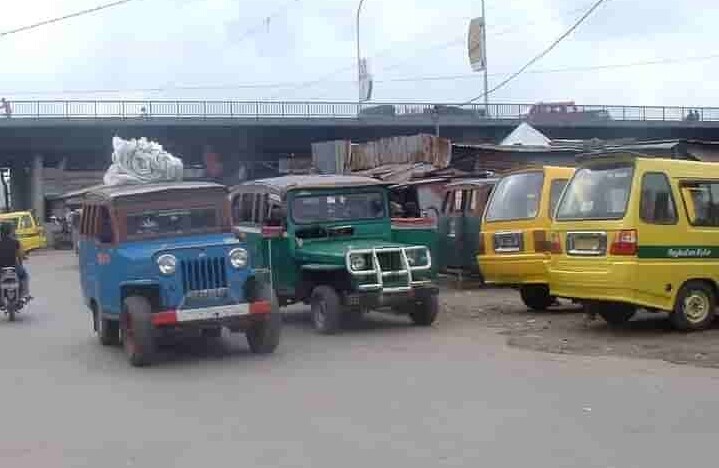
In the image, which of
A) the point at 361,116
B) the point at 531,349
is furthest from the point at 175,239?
the point at 361,116

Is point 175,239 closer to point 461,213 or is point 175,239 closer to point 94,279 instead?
point 94,279

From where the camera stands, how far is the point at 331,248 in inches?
570

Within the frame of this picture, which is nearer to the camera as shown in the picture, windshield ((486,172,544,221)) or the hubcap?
the hubcap

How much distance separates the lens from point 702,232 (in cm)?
1262

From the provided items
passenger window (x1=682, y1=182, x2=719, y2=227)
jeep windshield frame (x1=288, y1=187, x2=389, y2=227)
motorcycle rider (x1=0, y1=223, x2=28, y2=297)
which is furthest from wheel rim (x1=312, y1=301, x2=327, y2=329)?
motorcycle rider (x1=0, y1=223, x2=28, y2=297)

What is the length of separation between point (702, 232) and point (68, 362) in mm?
7850

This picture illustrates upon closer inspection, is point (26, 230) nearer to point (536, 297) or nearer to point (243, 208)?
point (243, 208)

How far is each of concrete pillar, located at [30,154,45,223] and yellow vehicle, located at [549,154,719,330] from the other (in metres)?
53.0

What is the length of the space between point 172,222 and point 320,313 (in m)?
2.53

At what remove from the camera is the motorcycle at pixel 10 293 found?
709 inches

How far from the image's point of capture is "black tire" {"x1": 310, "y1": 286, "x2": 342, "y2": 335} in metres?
14.0

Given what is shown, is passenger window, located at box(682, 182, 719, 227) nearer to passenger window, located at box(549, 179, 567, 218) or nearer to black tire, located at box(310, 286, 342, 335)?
passenger window, located at box(549, 179, 567, 218)

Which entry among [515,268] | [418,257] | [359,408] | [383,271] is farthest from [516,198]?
[359,408]

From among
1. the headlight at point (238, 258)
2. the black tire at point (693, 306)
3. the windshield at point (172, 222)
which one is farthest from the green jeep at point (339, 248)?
the black tire at point (693, 306)
